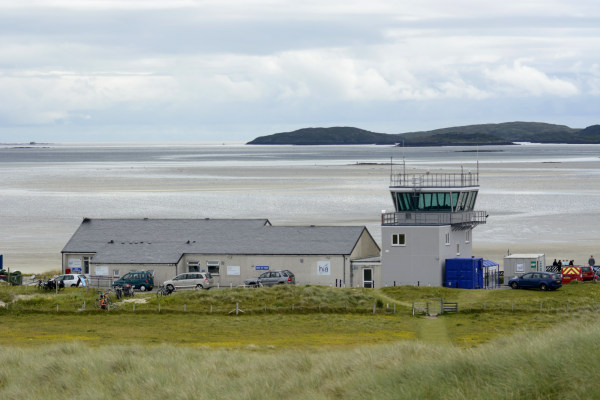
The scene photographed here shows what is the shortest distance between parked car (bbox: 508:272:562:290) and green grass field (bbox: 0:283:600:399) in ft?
2.34

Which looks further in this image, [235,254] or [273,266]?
[235,254]

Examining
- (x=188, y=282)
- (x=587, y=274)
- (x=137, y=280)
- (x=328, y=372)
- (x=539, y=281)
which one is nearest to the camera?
(x=328, y=372)

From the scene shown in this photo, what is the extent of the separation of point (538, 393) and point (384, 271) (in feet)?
111

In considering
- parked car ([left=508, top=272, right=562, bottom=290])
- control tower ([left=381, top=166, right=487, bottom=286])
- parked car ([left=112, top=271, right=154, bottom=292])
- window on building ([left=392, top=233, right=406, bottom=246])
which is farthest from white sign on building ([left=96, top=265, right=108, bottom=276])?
parked car ([left=508, top=272, right=562, bottom=290])

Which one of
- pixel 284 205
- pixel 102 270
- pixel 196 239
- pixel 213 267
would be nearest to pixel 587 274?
pixel 213 267

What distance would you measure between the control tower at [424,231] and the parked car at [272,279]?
17.0 feet

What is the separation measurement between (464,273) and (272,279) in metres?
10.0

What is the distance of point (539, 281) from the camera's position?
44.9 m

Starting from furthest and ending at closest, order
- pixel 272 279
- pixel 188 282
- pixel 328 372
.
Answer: pixel 272 279 < pixel 188 282 < pixel 328 372

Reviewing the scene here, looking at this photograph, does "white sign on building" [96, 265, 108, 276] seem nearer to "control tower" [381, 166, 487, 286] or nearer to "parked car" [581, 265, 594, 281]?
"control tower" [381, 166, 487, 286]

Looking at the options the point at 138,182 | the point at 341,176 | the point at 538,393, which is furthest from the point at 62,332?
the point at 341,176

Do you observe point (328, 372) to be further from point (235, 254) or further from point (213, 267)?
point (213, 267)

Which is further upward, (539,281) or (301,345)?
(539,281)

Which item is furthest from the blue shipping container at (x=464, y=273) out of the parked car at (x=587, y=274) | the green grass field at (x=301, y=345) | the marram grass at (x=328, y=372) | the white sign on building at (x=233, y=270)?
the marram grass at (x=328, y=372)
